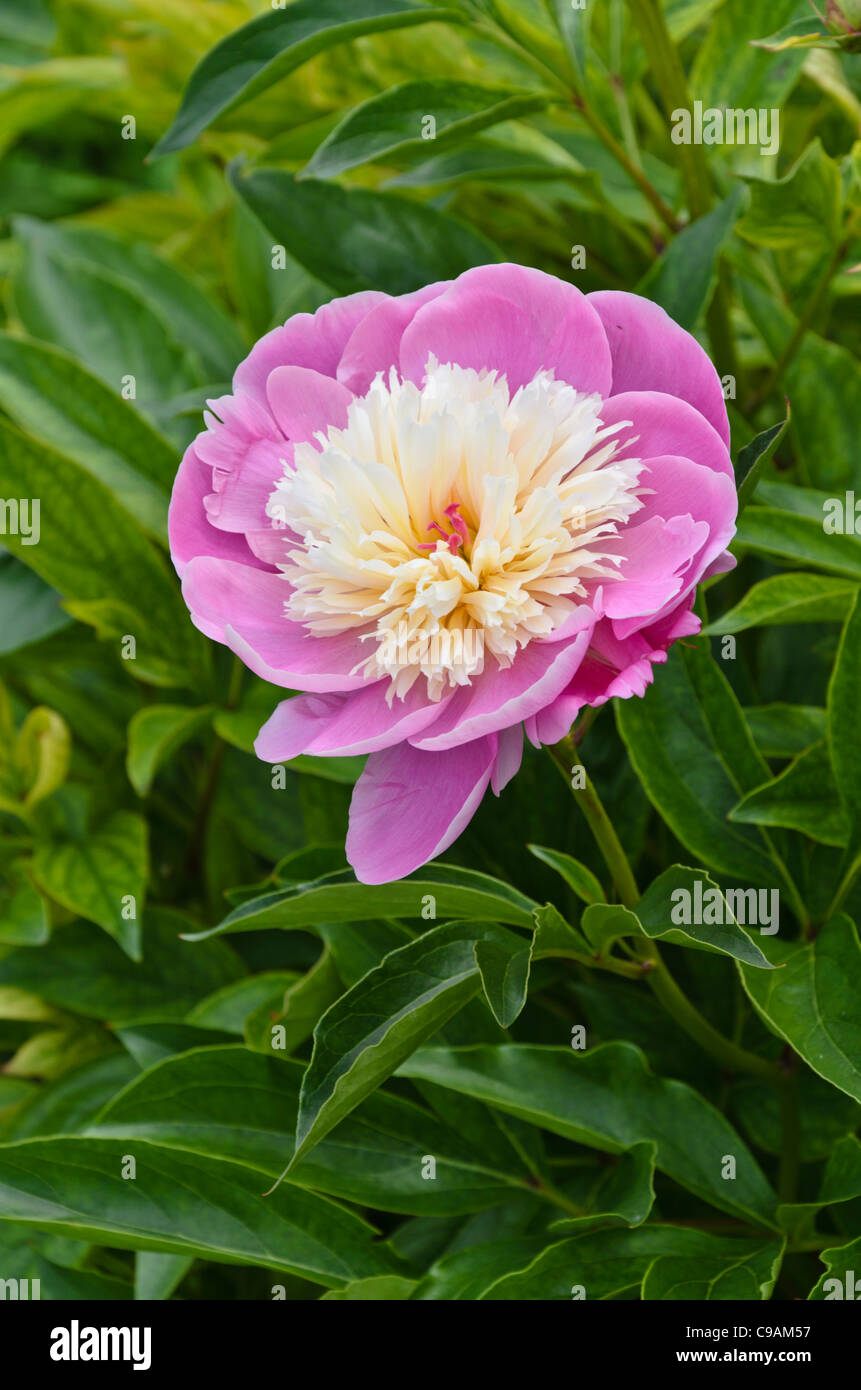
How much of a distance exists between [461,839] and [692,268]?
1.10ft

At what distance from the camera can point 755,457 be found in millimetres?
510

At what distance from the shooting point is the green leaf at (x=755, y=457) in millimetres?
491

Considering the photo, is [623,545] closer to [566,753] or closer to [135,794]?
[566,753]

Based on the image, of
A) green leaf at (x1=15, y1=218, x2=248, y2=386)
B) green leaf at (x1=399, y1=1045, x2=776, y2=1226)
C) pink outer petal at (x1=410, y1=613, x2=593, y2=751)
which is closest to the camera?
pink outer petal at (x1=410, y1=613, x2=593, y2=751)

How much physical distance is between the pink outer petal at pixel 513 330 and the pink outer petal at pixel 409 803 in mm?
149

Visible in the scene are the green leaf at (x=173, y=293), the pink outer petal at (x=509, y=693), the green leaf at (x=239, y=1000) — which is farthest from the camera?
the green leaf at (x=173, y=293)

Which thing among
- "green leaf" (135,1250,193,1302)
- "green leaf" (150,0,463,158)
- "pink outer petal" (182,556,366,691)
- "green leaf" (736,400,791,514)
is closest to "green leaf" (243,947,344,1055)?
"green leaf" (135,1250,193,1302)

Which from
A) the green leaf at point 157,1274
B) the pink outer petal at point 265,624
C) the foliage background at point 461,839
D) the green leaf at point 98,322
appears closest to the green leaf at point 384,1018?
the foliage background at point 461,839

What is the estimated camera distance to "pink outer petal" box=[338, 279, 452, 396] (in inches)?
20.8

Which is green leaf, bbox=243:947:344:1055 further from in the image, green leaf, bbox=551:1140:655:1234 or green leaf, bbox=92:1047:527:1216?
green leaf, bbox=551:1140:655:1234

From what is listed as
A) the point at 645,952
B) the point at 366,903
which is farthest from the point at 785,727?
the point at 366,903

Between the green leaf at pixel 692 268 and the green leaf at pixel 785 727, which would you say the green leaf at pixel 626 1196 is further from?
the green leaf at pixel 692 268

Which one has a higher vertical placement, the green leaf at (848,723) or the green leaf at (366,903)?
the green leaf at (848,723)

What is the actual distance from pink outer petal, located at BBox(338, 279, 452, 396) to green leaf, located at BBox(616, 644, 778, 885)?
0.21m
